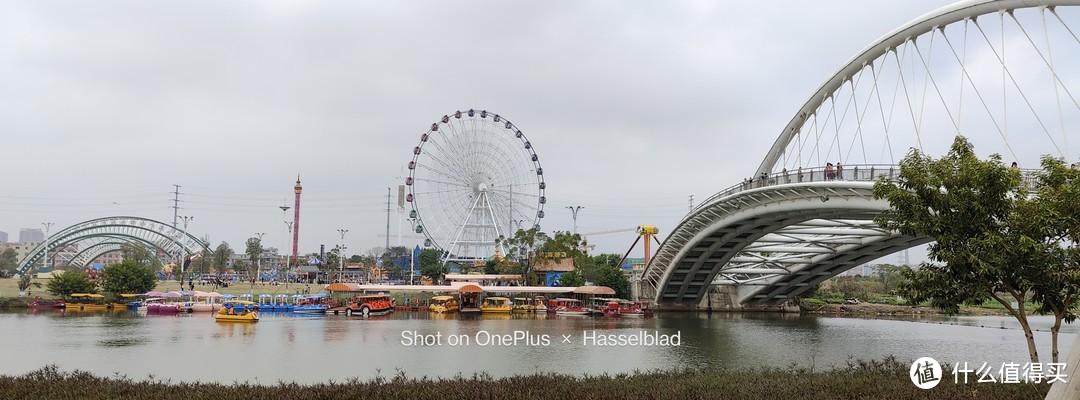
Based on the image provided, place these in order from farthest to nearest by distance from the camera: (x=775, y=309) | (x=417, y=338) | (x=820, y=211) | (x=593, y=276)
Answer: (x=593, y=276) < (x=775, y=309) < (x=820, y=211) < (x=417, y=338)

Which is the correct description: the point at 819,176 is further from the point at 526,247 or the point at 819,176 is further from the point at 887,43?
the point at 526,247

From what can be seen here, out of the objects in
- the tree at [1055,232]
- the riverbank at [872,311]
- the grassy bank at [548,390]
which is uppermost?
the tree at [1055,232]

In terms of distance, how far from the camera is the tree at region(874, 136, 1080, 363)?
1598 centimetres

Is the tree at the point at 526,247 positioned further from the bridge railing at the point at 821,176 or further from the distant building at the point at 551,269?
the bridge railing at the point at 821,176

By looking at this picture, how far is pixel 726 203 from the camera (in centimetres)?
5025

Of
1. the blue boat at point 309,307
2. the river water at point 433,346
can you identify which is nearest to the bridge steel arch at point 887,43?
the river water at point 433,346

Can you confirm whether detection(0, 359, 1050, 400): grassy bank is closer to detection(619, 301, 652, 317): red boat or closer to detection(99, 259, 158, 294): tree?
detection(619, 301, 652, 317): red boat

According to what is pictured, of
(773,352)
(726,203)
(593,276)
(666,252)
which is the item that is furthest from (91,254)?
(773,352)

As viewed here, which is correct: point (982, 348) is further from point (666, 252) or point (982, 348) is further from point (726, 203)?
point (666, 252)

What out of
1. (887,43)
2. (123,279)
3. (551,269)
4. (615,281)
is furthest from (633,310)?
(123,279)

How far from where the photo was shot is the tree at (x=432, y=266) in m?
116

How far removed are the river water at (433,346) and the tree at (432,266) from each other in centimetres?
5883

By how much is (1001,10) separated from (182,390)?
32601 mm

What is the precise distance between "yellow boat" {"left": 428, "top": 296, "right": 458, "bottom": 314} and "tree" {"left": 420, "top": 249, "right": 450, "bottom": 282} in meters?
40.6
